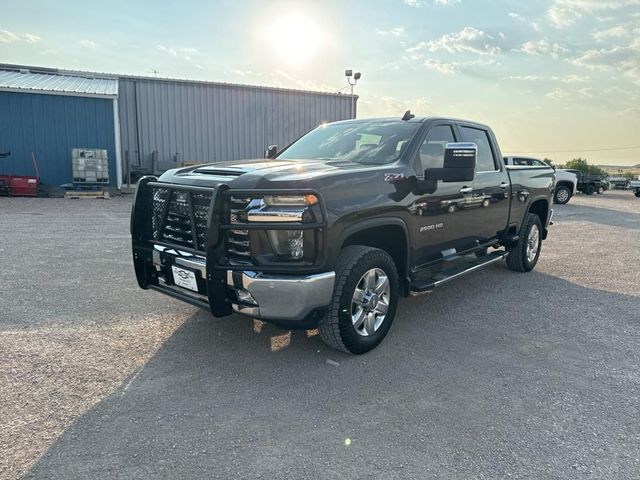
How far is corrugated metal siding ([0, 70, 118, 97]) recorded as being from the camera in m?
15.8

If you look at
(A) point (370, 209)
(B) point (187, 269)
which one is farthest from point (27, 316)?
(A) point (370, 209)

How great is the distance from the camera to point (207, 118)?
19172 millimetres

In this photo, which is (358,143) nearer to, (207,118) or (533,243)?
(533,243)

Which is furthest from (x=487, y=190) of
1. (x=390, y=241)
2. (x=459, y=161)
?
(x=390, y=241)

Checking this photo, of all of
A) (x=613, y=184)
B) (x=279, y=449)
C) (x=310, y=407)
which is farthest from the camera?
(x=613, y=184)

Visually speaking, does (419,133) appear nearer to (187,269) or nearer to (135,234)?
(187,269)

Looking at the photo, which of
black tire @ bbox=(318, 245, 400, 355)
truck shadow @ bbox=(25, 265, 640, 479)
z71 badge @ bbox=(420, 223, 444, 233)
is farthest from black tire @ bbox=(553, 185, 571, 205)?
black tire @ bbox=(318, 245, 400, 355)

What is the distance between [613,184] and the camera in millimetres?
31750

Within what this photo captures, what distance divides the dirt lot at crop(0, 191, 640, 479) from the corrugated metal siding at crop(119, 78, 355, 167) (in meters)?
13.9

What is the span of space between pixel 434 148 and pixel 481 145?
4.34ft

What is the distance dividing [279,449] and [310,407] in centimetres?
47

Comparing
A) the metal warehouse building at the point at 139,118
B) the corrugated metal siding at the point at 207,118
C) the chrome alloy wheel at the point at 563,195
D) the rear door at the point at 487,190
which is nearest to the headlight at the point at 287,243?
the rear door at the point at 487,190

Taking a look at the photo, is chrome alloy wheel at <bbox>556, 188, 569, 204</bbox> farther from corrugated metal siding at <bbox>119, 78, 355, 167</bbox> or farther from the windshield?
the windshield

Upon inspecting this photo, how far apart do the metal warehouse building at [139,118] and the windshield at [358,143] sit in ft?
44.6
